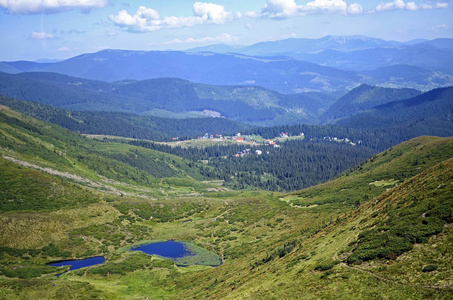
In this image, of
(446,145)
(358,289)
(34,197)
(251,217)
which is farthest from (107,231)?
(446,145)

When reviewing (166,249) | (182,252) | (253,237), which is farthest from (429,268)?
(166,249)

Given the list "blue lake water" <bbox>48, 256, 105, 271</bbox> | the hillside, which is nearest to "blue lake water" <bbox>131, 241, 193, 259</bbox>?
the hillside

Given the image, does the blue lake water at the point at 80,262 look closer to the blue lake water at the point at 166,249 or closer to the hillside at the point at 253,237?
the hillside at the point at 253,237

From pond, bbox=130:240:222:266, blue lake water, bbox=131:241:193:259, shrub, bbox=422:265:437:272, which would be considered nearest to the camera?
shrub, bbox=422:265:437:272

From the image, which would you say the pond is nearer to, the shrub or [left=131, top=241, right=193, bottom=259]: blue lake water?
[left=131, top=241, right=193, bottom=259]: blue lake water

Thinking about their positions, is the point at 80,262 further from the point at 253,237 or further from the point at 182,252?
the point at 253,237

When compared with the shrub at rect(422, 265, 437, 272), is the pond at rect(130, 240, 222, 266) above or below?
below

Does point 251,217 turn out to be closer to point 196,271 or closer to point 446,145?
point 196,271

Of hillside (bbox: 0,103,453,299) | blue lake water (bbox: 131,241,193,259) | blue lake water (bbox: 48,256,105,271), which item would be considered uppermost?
hillside (bbox: 0,103,453,299)
